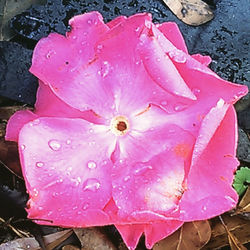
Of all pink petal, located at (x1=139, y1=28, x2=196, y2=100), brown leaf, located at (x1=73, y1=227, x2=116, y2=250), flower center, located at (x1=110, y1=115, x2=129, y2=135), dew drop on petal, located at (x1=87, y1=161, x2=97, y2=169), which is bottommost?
brown leaf, located at (x1=73, y1=227, x2=116, y2=250)

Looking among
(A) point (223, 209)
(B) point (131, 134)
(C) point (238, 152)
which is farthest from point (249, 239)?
(B) point (131, 134)

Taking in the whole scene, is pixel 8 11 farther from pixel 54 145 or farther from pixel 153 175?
pixel 153 175

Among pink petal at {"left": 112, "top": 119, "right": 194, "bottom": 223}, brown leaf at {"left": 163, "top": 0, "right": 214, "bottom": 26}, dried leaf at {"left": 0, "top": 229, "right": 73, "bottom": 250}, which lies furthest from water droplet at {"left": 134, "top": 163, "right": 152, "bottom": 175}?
brown leaf at {"left": 163, "top": 0, "right": 214, "bottom": 26}

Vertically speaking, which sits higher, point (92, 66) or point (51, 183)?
point (92, 66)

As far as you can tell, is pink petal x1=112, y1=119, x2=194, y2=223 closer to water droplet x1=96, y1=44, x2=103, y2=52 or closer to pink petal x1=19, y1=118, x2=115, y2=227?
pink petal x1=19, y1=118, x2=115, y2=227

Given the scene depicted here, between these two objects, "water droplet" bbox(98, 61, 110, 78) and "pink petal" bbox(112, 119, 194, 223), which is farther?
"water droplet" bbox(98, 61, 110, 78)

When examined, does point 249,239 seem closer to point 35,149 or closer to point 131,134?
point 131,134
